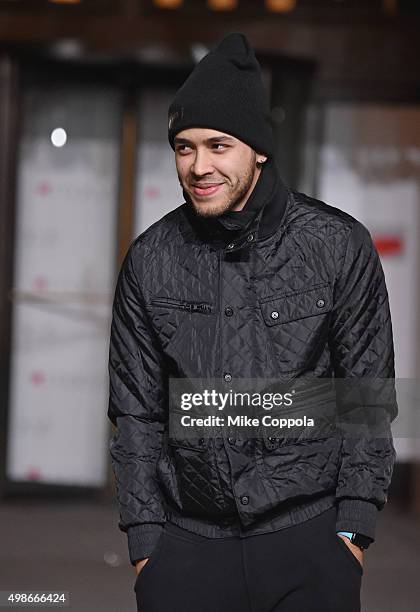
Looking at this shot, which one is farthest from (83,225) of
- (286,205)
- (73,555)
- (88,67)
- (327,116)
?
(286,205)

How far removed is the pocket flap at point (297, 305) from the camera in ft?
7.18

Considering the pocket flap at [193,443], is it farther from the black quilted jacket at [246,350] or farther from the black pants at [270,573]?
the black pants at [270,573]

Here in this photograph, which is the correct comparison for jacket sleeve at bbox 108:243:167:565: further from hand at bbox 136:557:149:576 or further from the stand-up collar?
the stand-up collar

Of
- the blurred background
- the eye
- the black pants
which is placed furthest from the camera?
the blurred background

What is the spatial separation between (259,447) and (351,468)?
0.66ft

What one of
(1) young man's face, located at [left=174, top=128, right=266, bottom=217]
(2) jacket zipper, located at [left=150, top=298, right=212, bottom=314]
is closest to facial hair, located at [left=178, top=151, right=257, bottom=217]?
(1) young man's face, located at [left=174, top=128, right=266, bottom=217]

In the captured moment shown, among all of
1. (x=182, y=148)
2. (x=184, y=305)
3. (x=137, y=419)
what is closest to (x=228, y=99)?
(x=182, y=148)

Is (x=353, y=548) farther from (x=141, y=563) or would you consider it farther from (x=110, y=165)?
(x=110, y=165)

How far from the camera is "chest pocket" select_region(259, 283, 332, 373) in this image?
2.17 metres

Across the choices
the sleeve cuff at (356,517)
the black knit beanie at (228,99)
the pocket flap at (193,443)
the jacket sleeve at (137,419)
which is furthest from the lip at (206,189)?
the sleeve cuff at (356,517)

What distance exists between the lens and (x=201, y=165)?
2.16m

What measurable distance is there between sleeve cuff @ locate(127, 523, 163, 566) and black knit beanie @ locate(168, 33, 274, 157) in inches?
32.7

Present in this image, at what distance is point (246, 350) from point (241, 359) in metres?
0.02

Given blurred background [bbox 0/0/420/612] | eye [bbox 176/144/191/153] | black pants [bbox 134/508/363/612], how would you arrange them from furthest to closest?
blurred background [bbox 0/0/420/612], eye [bbox 176/144/191/153], black pants [bbox 134/508/363/612]
